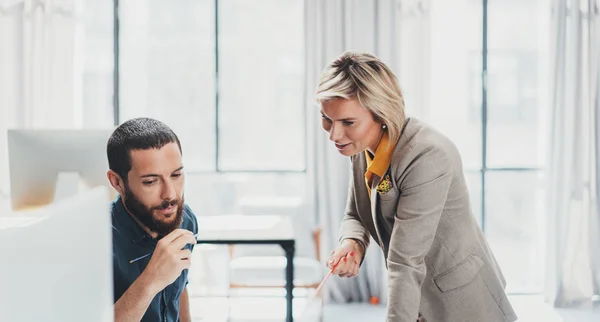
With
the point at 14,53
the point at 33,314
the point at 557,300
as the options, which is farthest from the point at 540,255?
the point at 33,314

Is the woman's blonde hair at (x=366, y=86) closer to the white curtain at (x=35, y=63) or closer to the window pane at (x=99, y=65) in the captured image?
the white curtain at (x=35, y=63)

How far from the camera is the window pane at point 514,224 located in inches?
216

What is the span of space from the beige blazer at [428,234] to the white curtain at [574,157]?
3.08 m

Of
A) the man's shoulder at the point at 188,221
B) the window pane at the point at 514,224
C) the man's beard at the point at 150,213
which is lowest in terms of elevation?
the window pane at the point at 514,224

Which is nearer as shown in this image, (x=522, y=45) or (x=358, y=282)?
(x=358, y=282)

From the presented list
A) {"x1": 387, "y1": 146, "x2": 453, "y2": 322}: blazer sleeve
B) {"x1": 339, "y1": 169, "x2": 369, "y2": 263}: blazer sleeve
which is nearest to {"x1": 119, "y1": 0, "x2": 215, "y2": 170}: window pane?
{"x1": 339, "y1": 169, "x2": 369, "y2": 263}: blazer sleeve

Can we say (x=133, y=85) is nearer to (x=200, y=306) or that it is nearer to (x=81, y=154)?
(x=200, y=306)

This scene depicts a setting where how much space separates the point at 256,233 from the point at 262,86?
2079 mm

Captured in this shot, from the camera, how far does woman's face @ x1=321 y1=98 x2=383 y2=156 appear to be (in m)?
1.54

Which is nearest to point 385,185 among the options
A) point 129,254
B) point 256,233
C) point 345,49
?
point 129,254

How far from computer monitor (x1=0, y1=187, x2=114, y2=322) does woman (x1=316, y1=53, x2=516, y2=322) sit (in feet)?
3.30

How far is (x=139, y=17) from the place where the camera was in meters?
5.00

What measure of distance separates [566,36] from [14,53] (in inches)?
144

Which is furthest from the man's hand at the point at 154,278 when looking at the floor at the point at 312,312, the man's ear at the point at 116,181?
the floor at the point at 312,312
